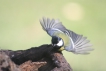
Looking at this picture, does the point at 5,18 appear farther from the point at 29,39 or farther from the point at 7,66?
the point at 7,66

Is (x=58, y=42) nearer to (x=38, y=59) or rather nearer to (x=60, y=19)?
(x=38, y=59)

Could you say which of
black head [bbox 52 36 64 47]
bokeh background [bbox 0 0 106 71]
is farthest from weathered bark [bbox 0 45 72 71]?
bokeh background [bbox 0 0 106 71]

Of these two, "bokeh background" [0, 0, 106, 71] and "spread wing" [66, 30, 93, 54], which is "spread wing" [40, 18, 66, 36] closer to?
"spread wing" [66, 30, 93, 54]

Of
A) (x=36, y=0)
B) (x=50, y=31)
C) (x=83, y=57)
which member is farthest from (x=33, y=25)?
(x=50, y=31)

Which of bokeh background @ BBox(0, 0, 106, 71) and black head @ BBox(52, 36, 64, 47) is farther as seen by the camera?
bokeh background @ BBox(0, 0, 106, 71)

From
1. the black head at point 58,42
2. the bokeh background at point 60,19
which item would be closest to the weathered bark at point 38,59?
the black head at point 58,42

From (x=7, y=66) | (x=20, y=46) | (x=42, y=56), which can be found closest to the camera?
(x=7, y=66)
